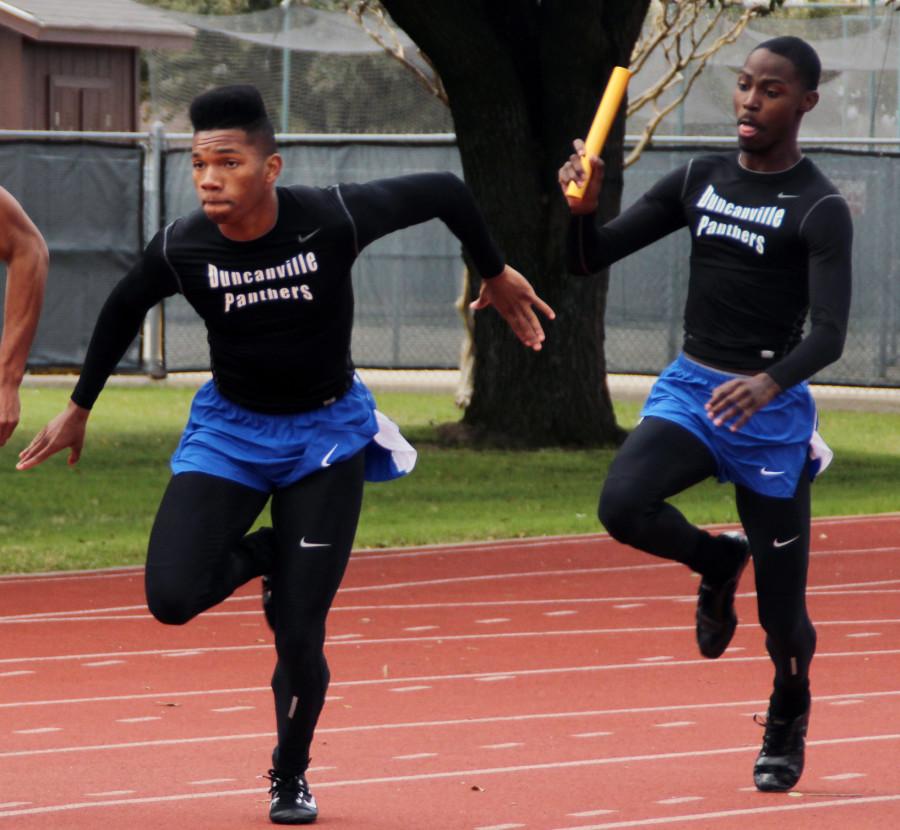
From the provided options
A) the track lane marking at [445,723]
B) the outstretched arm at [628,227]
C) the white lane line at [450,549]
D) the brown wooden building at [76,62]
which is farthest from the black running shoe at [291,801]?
the brown wooden building at [76,62]

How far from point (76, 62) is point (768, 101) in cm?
2105

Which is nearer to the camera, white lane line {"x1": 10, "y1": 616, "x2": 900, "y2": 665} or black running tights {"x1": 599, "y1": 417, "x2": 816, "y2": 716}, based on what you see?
black running tights {"x1": 599, "y1": 417, "x2": 816, "y2": 716}

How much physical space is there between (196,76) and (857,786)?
2988 centimetres

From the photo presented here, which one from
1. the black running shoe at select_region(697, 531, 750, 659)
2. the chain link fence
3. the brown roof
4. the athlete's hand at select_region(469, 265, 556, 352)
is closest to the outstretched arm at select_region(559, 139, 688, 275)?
the athlete's hand at select_region(469, 265, 556, 352)

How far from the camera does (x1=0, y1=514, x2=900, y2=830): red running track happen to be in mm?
5926

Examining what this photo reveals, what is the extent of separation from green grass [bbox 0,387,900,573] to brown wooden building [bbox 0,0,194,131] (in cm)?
733

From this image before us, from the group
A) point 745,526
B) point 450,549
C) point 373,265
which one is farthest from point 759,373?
point 373,265

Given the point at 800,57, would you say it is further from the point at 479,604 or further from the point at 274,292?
the point at 479,604

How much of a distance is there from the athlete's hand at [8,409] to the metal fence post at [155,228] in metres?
14.4

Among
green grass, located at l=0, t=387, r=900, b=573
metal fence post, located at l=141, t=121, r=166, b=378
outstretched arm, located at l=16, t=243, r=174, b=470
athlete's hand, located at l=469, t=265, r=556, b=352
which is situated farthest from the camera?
metal fence post, located at l=141, t=121, r=166, b=378

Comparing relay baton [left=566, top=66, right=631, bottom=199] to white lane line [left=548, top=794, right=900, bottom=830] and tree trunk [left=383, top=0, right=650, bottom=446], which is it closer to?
white lane line [left=548, top=794, right=900, bottom=830]

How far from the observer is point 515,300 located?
243 inches

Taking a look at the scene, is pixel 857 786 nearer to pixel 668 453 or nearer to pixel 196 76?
pixel 668 453

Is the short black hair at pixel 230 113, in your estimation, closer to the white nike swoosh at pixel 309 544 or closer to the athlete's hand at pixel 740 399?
the white nike swoosh at pixel 309 544
